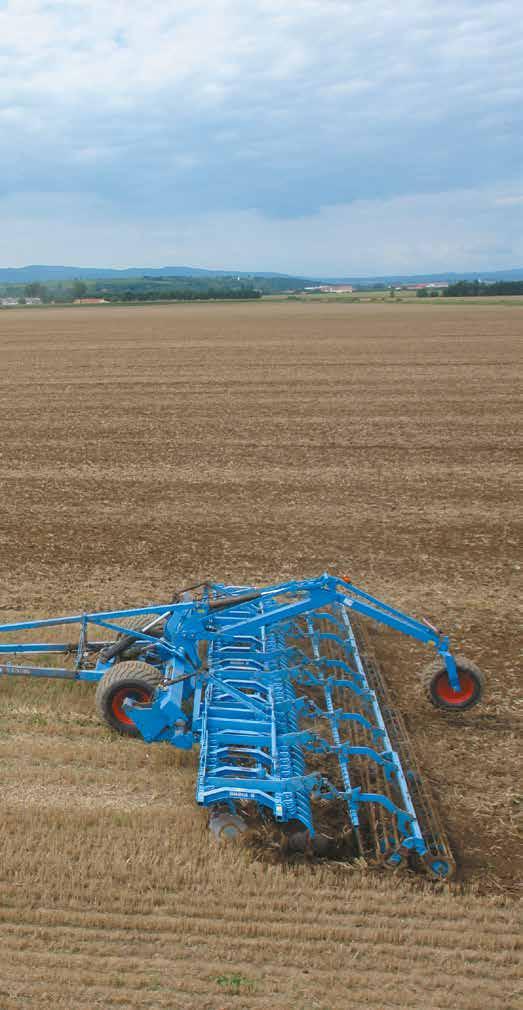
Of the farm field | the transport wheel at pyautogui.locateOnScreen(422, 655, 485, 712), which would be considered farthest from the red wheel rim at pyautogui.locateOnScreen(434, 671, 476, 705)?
the farm field

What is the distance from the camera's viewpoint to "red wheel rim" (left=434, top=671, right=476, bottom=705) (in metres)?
7.09

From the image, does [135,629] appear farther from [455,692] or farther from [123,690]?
[455,692]

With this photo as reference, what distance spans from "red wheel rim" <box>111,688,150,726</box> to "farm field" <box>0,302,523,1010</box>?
170mm

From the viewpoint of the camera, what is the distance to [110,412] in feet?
70.5

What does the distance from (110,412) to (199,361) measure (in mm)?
12318

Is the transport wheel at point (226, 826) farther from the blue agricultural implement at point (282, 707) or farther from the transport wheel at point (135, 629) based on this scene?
the transport wheel at point (135, 629)

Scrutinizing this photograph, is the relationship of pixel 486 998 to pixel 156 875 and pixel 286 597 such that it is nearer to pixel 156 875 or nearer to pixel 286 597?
pixel 156 875

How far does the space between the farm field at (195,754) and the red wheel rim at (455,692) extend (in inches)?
8.6

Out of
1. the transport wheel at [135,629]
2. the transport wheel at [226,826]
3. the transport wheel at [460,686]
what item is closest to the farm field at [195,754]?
the transport wheel at [226,826]

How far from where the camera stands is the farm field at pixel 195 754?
4.52m

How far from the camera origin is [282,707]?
655cm

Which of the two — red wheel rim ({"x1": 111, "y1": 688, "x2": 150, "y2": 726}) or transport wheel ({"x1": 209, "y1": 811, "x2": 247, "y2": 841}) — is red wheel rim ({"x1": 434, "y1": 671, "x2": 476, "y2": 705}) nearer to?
transport wheel ({"x1": 209, "y1": 811, "x2": 247, "y2": 841})

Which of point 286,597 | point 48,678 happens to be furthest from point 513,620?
point 48,678

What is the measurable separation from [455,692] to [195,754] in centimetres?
230
